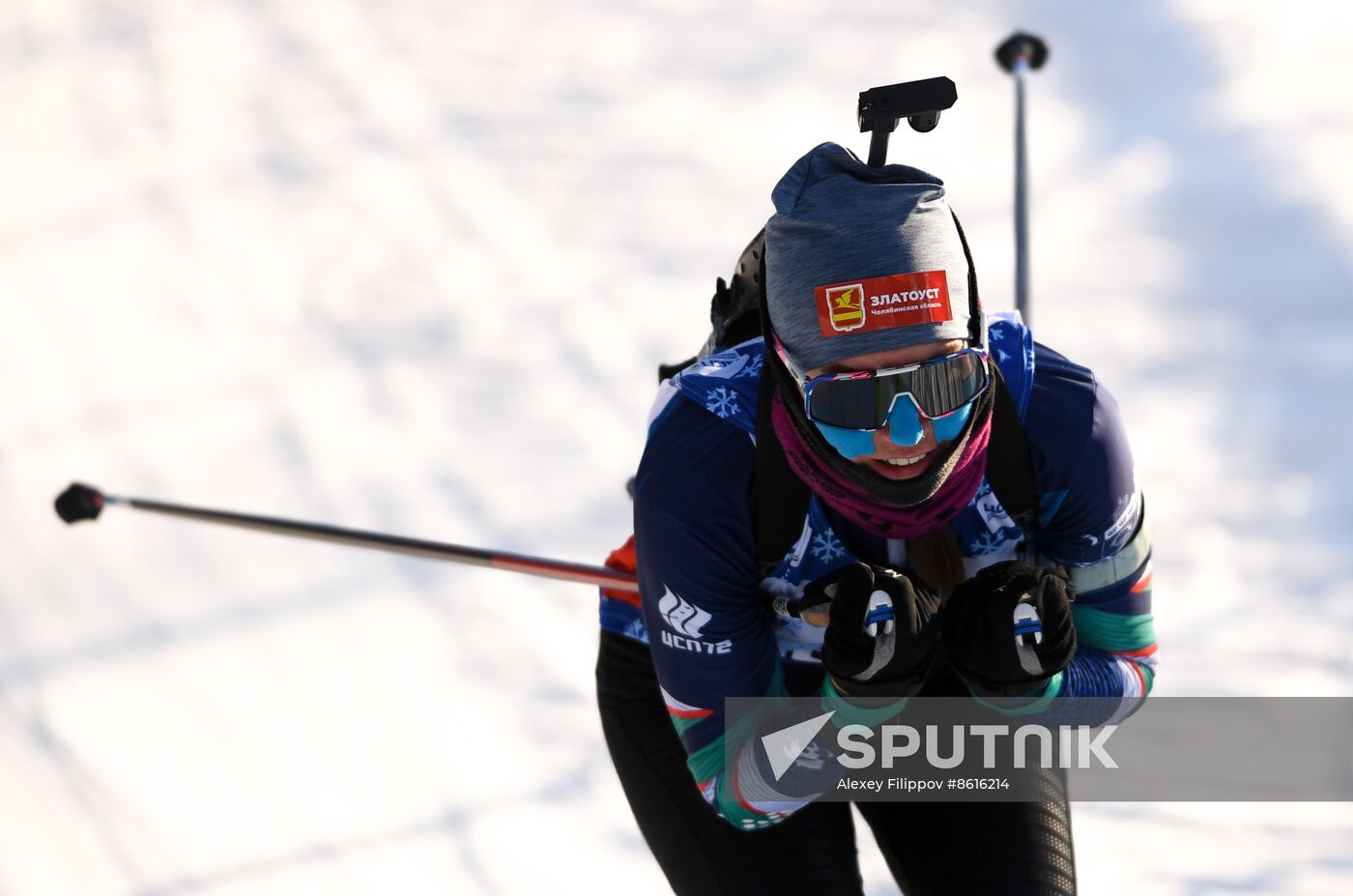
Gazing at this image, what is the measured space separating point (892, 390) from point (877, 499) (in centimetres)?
17

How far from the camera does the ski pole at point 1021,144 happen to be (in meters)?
3.45

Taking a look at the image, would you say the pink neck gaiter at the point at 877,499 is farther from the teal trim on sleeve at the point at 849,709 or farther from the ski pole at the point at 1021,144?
the ski pole at the point at 1021,144

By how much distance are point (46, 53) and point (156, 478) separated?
1.66 meters

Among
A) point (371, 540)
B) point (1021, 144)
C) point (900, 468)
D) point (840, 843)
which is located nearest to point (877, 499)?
point (900, 468)

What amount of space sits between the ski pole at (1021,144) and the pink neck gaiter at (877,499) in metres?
1.17

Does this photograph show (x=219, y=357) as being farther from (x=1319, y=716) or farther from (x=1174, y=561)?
(x=1319, y=716)

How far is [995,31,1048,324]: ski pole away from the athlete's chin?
1254 mm

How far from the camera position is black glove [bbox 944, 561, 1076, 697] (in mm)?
1941

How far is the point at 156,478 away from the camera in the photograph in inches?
169

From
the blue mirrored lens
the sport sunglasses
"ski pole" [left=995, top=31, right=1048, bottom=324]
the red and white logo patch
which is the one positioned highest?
"ski pole" [left=995, top=31, right=1048, bottom=324]

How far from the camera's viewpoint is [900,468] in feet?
6.40
